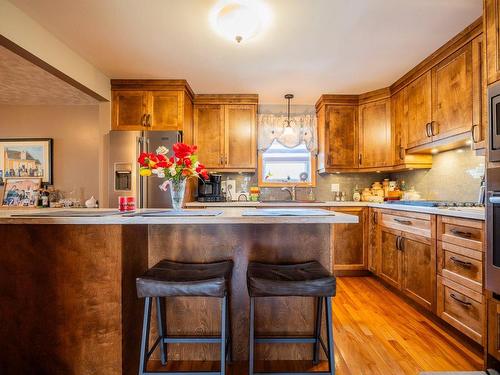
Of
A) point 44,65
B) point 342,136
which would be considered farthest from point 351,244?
point 44,65

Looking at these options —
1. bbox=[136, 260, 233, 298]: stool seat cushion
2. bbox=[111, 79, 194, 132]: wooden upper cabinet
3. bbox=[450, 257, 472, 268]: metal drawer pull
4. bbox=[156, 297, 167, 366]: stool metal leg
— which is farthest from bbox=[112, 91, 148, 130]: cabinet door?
bbox=[450, 257, 472, 268]: metal drawer pull

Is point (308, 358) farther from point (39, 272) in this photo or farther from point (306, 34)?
point (306, 34)

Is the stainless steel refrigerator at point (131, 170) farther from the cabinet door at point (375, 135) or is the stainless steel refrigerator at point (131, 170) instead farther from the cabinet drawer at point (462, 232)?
the cabinet drawer at point (462, 232)

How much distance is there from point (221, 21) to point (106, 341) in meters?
2.22

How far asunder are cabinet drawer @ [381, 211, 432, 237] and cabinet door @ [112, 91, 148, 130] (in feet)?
10.1

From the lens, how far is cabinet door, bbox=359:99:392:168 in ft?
11.3

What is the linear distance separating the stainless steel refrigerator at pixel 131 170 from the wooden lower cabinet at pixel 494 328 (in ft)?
9.48

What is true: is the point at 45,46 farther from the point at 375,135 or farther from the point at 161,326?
the point at 375,135

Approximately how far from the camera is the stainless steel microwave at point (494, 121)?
154 cm

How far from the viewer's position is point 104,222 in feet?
4.28

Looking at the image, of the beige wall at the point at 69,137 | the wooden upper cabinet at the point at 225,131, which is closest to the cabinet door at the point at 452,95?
the wooden upper cabinet at the point at 225,131

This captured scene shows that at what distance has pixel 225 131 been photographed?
3.70 metres

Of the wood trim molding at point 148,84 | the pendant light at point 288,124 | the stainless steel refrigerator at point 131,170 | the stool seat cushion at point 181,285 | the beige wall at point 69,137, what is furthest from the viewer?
the beige wall at point 69,137

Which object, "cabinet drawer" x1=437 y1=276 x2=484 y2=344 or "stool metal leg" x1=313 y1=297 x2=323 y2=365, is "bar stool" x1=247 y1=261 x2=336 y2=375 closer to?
"stool metal leg" x1=313 y1=297 x2=323 y2=365
